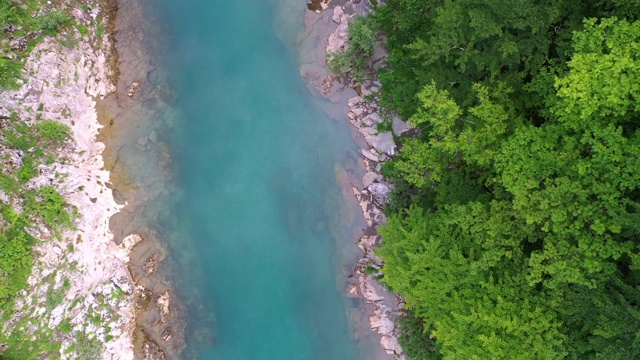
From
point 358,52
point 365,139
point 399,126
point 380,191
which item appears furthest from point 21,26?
point 380,191

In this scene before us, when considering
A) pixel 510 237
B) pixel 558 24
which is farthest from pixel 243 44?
pixel 510 237

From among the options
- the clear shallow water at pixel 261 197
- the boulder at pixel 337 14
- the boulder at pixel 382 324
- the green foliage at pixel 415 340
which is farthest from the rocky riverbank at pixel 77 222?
the green foliage at pixel 415 340

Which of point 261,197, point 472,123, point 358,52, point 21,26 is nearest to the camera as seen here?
point 472,123

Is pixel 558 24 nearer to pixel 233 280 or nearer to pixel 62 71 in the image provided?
pixel 233 280

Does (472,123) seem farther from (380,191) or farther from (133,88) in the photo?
(133,88)

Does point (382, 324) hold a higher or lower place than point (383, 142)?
lower
